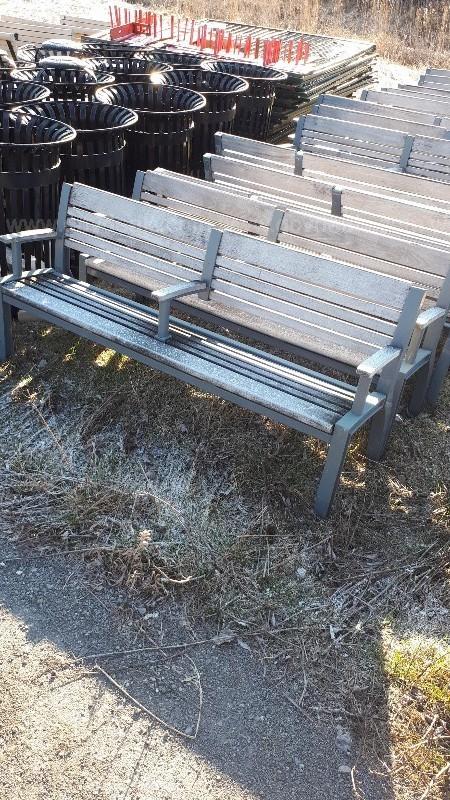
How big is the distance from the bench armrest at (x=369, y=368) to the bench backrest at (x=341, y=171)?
6.87 ft

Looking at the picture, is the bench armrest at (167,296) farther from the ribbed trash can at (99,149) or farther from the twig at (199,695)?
the twig at (199,695)

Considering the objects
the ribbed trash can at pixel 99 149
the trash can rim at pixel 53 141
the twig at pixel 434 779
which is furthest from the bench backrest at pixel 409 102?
the twig at pixel 434 779

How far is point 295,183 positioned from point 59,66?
3260mm

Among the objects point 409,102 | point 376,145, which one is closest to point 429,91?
point 409,102

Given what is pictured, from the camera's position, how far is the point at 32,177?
4.59 metres

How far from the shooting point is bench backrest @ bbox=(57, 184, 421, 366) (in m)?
3.71

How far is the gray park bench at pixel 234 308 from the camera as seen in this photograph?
3.56m

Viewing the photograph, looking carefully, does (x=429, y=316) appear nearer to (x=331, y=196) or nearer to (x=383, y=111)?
(x=331, y=196)

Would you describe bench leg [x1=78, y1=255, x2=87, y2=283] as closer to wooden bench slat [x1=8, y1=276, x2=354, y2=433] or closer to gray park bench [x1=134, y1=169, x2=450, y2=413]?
wooden bench slat [x1=8, y1=276, x2=354, y2=433]

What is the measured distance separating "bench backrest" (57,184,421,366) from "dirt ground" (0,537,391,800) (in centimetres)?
159

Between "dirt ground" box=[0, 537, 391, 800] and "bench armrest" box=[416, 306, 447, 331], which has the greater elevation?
"bench armrest" box=[416, 306, 447, 331]

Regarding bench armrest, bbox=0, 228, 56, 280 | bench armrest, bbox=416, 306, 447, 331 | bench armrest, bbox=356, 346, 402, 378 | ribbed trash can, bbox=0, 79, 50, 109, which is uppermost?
ribbed trash can, bbox=0, 79, 50, 109

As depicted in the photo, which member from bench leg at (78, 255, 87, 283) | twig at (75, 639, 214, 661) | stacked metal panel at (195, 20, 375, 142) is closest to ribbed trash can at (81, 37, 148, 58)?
stacked metal panel at (195, 20, 375, 142)

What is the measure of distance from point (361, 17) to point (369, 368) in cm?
2104
